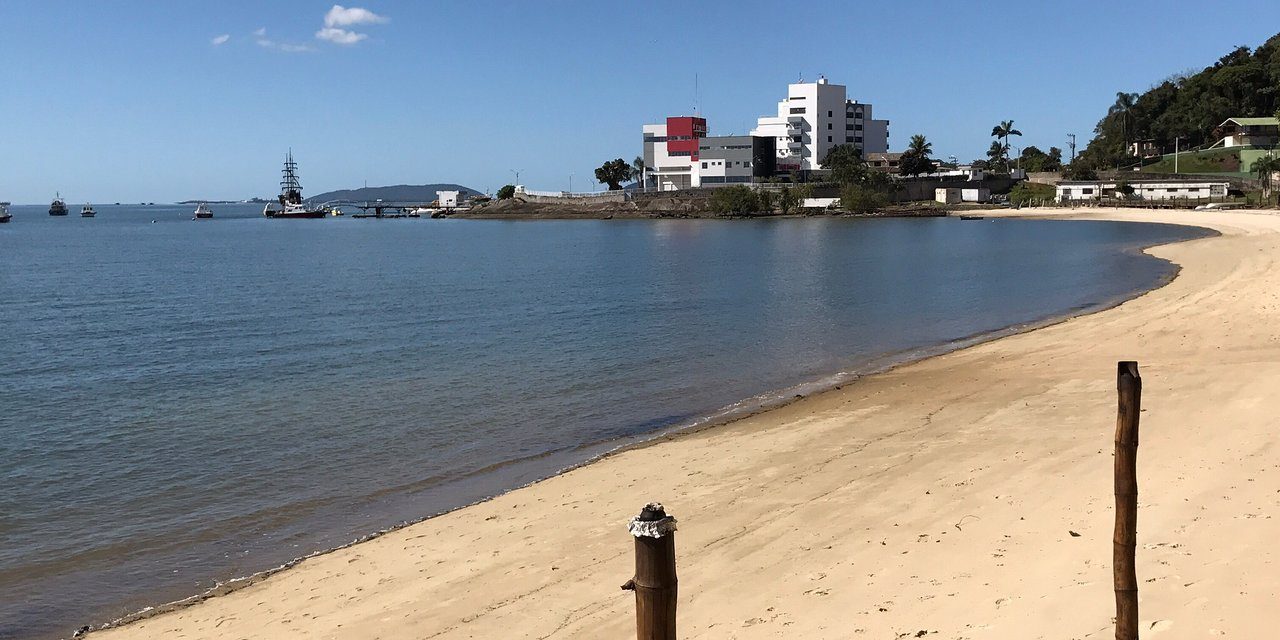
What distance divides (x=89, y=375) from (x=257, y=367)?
502 centimetres

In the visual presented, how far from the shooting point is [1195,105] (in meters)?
157

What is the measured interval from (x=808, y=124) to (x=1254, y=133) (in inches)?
2948

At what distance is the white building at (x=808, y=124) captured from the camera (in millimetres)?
184250

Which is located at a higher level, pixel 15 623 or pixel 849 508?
pixel 849 508

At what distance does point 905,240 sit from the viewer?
100188 millimetres

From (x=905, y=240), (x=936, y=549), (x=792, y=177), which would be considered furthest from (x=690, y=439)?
(x=792, y=177)

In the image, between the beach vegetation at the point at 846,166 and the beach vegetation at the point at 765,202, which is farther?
the beach vegetation at the point at 765,202

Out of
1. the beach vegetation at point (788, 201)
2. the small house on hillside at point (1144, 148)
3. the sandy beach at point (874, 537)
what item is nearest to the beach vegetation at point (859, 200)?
the beach vegetation at point (788, 201)

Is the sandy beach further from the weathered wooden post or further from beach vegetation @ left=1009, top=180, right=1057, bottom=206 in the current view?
beach vegetation @ left=1009, top=180, right=1057, bottom=206

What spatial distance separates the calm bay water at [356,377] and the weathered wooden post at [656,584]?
35.6ft

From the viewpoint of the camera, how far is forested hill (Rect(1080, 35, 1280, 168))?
5891 inches

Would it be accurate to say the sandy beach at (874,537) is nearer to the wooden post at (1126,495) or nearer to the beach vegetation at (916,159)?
the wooden post at (1126,495)

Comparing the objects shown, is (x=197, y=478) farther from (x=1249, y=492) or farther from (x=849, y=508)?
→ (x=1249, y=492)

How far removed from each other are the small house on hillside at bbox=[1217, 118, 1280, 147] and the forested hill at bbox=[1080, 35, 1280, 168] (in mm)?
7574
